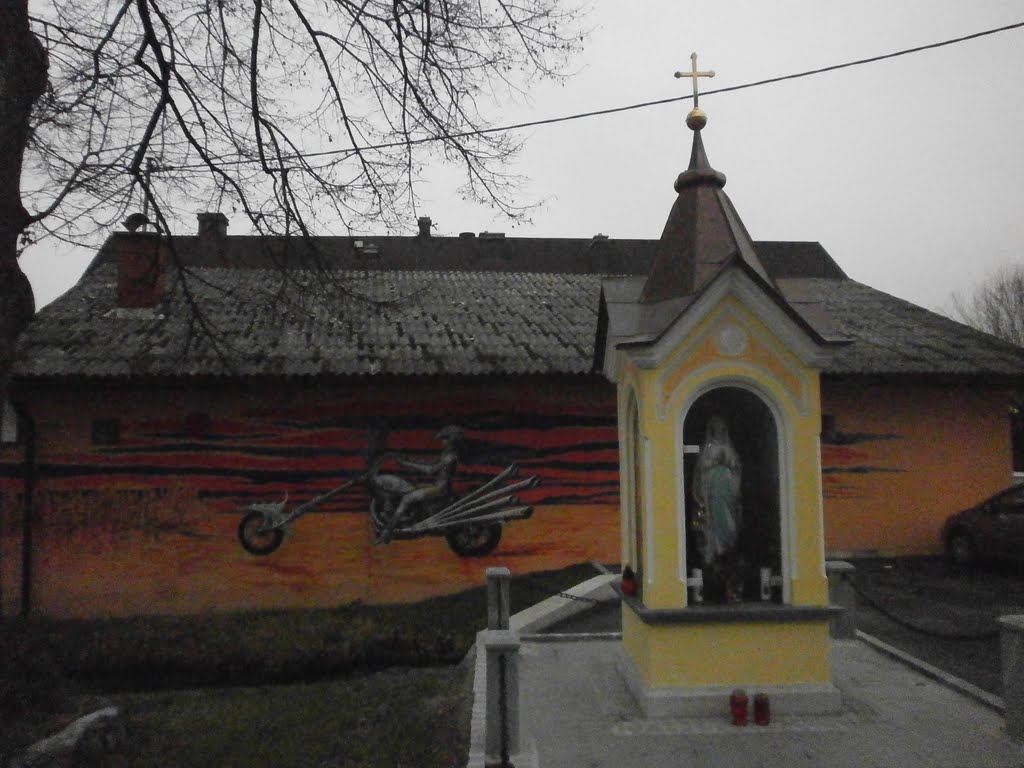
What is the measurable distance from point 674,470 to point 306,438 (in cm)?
721

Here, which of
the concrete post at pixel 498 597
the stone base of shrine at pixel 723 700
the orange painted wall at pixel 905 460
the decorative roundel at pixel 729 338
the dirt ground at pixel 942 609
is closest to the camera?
the stone base of shrine at pixel 723 700

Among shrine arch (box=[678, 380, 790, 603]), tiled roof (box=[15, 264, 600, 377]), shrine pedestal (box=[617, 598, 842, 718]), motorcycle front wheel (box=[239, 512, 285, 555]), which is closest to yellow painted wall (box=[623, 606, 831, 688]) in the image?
shrine pedestal (box=[617, 598, 842, 718])

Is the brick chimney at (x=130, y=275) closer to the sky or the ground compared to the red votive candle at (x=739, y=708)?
closer to the sky

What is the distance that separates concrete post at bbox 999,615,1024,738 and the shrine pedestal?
1055 millimetres

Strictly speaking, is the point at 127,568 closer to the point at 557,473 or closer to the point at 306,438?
the point at 306,438

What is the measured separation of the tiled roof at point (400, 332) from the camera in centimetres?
1095

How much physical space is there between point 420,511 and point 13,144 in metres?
7.41

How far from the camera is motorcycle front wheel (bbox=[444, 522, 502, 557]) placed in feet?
38.0

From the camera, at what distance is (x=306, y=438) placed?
37.7 ft

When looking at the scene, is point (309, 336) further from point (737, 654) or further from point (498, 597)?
point (737, 654)

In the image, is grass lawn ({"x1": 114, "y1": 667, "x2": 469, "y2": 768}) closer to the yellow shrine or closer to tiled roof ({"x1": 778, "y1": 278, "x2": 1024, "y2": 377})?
the yellow shrine

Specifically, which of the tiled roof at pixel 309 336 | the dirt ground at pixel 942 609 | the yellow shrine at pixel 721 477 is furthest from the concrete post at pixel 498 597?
the tiled roof at pixel 309 336

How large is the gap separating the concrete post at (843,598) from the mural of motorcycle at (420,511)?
5195 mm

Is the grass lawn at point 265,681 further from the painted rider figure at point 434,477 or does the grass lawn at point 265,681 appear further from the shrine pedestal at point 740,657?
the shrine pedestal at point 740,657
